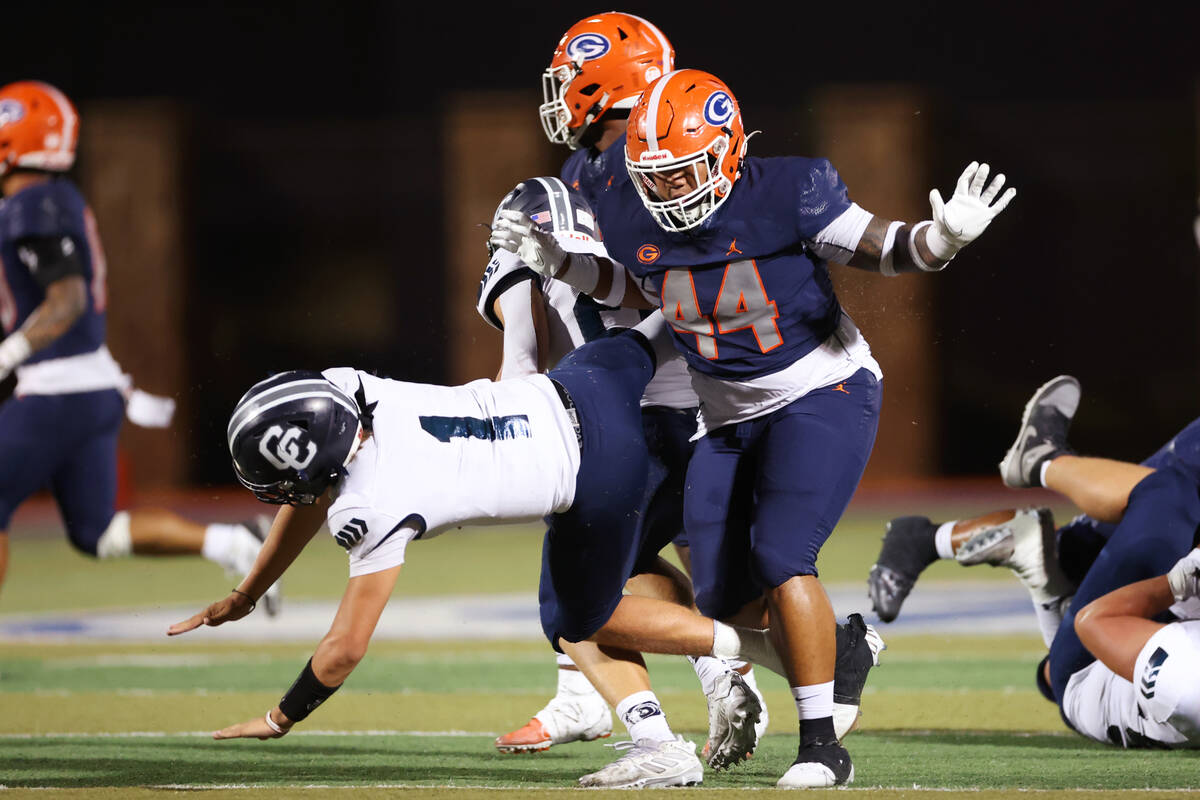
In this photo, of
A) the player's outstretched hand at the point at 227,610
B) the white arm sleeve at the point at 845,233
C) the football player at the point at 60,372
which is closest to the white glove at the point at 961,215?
the white arm sleeve at the point at 845,233

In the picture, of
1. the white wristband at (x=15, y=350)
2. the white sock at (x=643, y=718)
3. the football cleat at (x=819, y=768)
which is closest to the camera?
the football cleat at (x=819, y=768)

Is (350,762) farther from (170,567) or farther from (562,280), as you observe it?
(170,567)

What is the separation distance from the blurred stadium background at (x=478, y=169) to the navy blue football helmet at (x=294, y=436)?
608 centimetres

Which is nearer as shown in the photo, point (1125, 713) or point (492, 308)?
point (1125, 713)

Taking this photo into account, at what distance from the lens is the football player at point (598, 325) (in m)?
4.13

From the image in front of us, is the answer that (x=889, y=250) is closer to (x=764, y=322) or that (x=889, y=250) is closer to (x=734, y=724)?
(x=764, y=322)

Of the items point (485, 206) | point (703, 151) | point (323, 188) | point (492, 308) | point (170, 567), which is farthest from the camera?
point (323, 188)

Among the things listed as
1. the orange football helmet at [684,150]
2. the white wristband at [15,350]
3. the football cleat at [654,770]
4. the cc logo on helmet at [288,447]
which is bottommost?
the football cleat at [654,770]

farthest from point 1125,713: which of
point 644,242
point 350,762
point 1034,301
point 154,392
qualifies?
point 154,392

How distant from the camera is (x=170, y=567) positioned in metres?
9.39

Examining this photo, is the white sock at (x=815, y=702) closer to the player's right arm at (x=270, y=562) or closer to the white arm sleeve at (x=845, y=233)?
the white arm sleeve at (x=845, y=233)

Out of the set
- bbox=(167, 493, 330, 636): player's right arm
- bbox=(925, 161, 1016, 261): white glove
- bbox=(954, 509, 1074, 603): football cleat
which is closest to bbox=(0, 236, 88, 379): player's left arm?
bbox=(167, 493, 330, 636): player's right arm

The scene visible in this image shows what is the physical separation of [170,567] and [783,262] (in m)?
6.44

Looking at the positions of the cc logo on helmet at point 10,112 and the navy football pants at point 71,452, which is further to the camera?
the cc logo on helmet at point 10,112
